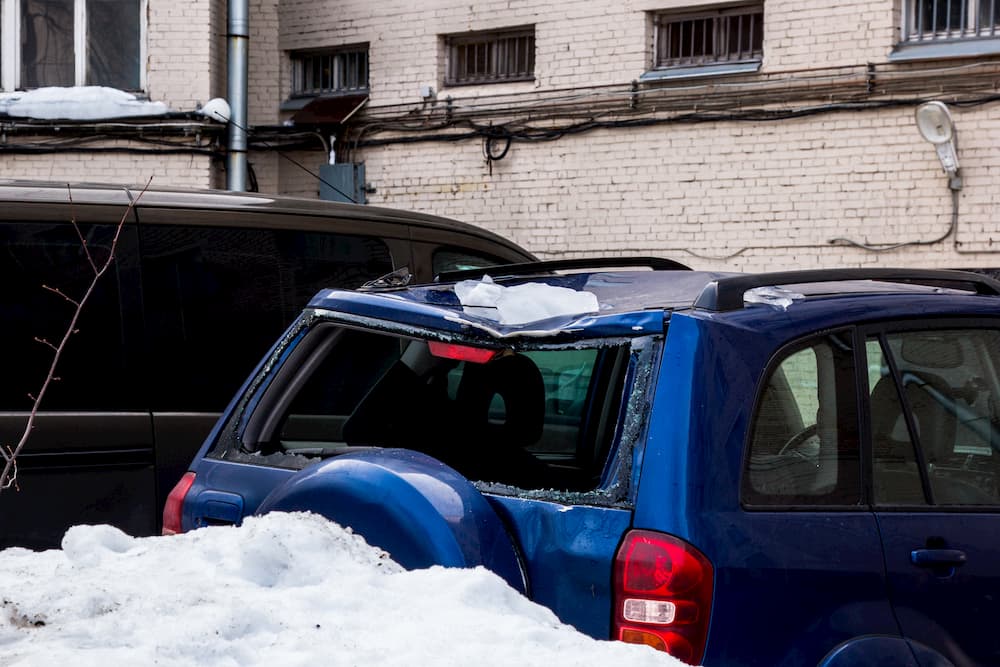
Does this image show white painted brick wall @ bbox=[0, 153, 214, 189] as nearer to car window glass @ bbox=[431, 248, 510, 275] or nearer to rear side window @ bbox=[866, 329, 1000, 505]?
car window glass @ bbox=[431, 248, 510, 275]

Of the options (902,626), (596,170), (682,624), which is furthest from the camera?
(596,170)

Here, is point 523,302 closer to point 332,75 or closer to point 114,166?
point 114,166

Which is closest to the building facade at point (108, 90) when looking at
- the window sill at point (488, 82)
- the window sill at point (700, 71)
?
the window sill at point (488, 82)

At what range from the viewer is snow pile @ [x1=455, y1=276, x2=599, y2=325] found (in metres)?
2.95

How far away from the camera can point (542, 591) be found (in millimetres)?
2654

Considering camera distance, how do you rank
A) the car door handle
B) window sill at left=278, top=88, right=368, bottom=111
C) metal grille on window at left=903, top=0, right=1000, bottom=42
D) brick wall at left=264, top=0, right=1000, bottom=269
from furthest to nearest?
window sill at left=278, top=88, right=368, bottom=111, brick wall at left=264, top=0, right=1000, bottom=269, metal grille on window at left=903, top=0, right=1000, bottom=42, the car door handle

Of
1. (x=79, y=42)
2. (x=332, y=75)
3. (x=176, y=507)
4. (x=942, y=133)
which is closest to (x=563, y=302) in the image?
(x=176, y=507)

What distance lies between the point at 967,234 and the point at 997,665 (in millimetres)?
8476

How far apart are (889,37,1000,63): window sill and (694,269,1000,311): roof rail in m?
7.72

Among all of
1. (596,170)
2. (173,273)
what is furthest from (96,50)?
(173,273)

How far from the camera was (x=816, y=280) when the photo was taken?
118 inches

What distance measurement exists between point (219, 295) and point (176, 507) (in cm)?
192

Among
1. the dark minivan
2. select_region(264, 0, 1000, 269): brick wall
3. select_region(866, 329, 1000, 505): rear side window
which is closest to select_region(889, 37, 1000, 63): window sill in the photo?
select_region(264, 0, 1000, 269): brick wall

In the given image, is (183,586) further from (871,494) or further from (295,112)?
(295,112)
